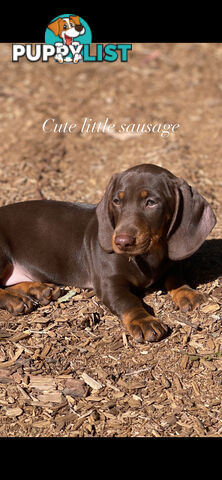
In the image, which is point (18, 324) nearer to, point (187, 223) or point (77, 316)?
point (77, 316)

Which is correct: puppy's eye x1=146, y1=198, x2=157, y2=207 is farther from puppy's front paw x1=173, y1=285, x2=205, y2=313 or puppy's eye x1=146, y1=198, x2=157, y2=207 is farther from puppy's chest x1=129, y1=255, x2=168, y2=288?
puppy's front paw x1=173, y1=285, x2=205, y2=313

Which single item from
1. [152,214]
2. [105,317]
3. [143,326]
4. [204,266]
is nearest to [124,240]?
[152,214]

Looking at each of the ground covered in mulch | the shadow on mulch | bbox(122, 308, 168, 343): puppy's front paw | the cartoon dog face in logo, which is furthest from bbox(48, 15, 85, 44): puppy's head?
bbox(122, 308, 168, 343): puppy's front paw

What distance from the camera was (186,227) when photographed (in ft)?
16.2

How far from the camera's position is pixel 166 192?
4.83 metres

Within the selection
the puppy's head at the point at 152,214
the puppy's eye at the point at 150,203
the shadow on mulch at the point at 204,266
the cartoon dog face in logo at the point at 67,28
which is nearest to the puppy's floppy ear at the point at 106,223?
the puppy's head at the point at 152,214

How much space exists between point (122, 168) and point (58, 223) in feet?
9.32

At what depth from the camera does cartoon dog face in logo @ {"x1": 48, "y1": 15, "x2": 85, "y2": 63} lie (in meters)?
7.09

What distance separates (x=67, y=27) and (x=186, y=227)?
10.9 feet

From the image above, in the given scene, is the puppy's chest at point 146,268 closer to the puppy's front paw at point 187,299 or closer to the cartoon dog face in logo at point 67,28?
the puppy's front paw at point 187,299

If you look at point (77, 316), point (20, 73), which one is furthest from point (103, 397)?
point (20, 73)

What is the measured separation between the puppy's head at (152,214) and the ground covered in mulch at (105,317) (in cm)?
54

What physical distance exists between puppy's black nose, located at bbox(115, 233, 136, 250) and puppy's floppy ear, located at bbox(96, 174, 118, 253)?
480mm

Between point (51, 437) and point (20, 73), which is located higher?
point (20, 73)
